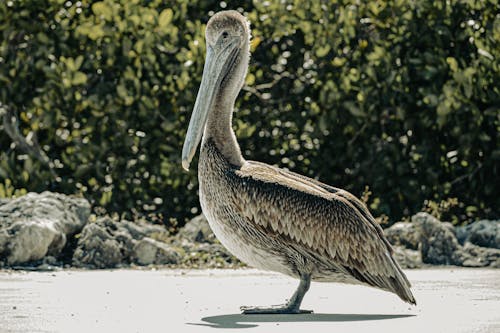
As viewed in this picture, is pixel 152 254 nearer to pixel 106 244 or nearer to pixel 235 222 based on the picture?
pixel 106 244

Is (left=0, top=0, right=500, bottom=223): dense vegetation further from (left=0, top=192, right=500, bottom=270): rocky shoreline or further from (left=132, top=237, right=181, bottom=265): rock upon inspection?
(left=132, top=237, right=181, bottom=265): rock

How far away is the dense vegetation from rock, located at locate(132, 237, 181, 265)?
1.37 metres

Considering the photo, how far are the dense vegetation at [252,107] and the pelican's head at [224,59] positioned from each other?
4.67 meters

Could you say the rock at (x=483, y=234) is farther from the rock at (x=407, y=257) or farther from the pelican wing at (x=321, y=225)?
the pelican wing at (x=321, y=225)

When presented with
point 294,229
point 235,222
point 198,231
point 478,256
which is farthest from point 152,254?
point 294,229

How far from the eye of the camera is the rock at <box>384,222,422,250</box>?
12.5 metres

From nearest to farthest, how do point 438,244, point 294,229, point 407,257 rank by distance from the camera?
point 294,229 → point 407,257 → point 438,244

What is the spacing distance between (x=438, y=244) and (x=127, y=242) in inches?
130

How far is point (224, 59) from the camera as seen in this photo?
28.0ft

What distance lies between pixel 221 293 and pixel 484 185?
5.17m

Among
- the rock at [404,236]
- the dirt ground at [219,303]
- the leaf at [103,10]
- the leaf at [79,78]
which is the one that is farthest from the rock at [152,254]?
the leaf at [103,10]

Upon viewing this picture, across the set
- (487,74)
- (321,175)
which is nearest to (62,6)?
(321,175)

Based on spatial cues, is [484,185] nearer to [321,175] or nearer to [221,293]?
[321,175]

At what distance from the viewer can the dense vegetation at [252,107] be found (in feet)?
43.8
